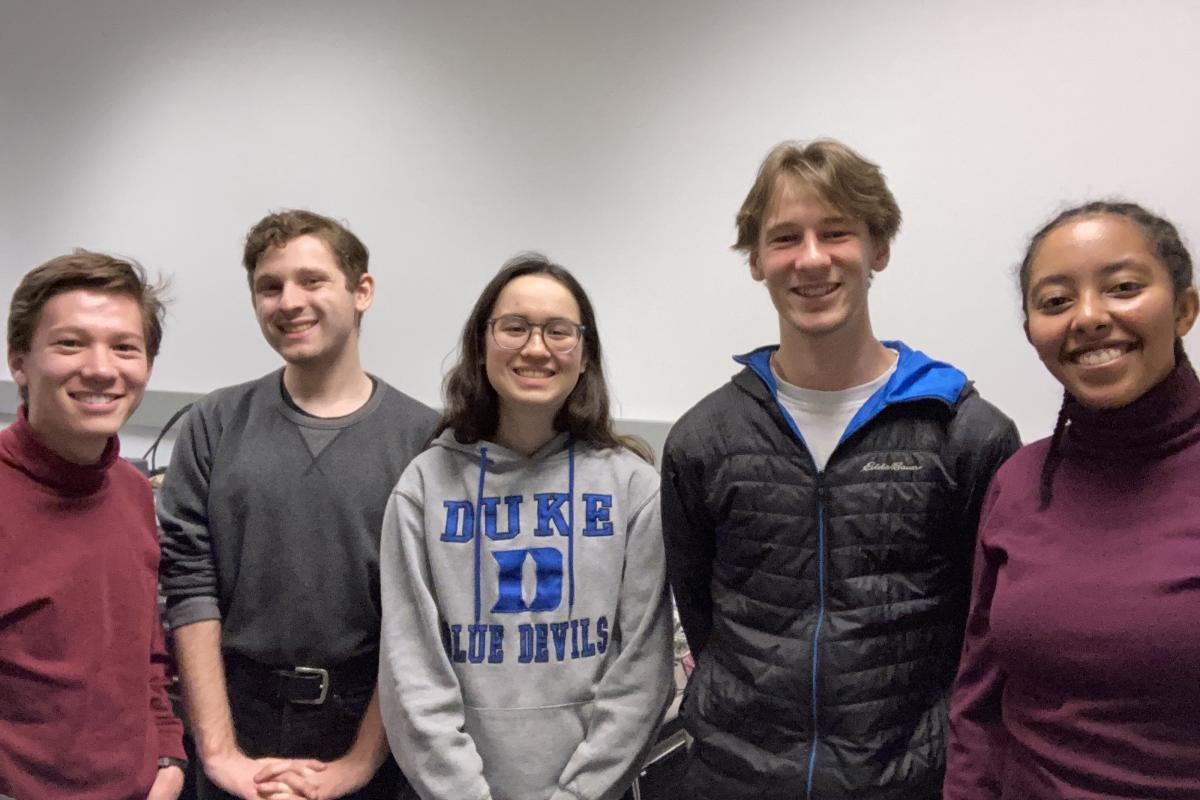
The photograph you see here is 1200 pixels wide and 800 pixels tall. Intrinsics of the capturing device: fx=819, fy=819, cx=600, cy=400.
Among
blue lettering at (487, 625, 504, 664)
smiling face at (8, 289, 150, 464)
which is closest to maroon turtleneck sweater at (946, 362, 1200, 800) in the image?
blue lettering at (487, 625, 504, 664)

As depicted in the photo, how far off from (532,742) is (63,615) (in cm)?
72

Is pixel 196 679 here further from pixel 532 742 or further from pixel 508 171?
pixel 508 171

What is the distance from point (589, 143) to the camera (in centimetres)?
248

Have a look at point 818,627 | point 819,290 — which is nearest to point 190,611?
point 818,627

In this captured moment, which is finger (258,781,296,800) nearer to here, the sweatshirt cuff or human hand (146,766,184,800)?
human hand (146,766,184,800)

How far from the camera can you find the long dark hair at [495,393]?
1450 mm

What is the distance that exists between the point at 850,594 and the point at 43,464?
120 cm

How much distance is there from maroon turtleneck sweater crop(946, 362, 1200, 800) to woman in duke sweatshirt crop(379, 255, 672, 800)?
511mm

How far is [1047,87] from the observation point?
1.94 m

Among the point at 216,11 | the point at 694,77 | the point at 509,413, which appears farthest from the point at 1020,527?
the point at 216,11

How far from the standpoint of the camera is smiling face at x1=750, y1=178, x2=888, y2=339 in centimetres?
121

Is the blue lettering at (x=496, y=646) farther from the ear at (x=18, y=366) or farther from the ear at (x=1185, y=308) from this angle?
the ear at (x=1185, y=308)

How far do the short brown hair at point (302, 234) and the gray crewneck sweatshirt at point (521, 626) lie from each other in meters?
0.45

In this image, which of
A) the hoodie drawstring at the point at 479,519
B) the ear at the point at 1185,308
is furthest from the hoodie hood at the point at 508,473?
the ear at the point at 1185,308
